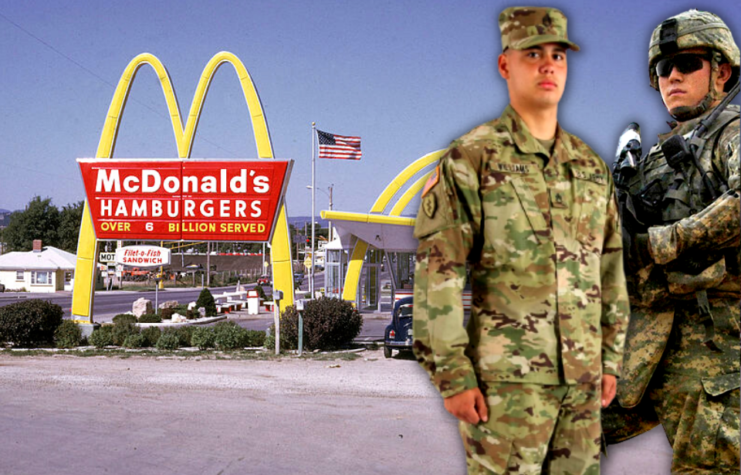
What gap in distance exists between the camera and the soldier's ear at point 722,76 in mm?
2841

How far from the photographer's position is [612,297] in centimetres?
218

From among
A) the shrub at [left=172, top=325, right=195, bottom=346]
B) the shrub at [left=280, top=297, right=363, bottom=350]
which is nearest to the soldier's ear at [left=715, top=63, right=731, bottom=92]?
the shrub at [left=280, top=297, right=363, bottom=350]

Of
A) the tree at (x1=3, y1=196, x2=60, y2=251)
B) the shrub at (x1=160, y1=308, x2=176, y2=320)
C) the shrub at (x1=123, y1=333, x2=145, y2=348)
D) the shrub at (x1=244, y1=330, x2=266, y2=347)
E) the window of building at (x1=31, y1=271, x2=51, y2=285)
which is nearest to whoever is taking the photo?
the shrub at (x1=123, y1=333, x2=145, y2=348)

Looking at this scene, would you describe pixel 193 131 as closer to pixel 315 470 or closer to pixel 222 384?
pixel 222 384

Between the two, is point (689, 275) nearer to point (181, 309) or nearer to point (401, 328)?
point (401, 328)

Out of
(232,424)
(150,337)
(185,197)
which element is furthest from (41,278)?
(232,424)

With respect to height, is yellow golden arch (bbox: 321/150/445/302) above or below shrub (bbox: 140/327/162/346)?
above

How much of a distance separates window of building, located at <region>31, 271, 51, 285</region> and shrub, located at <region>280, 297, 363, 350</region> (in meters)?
41.1

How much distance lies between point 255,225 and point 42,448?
9101 mm

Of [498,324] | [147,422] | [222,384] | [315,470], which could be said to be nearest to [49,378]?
[222,384]

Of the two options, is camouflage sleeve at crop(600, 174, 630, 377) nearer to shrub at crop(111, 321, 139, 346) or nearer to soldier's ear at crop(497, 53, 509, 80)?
soldier's ear at crop(497, 53, 509, 80)

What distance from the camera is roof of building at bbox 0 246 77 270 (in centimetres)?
4766

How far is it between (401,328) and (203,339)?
198 inches

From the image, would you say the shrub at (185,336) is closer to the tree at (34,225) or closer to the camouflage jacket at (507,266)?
the camouflage jacket at (507,266)
